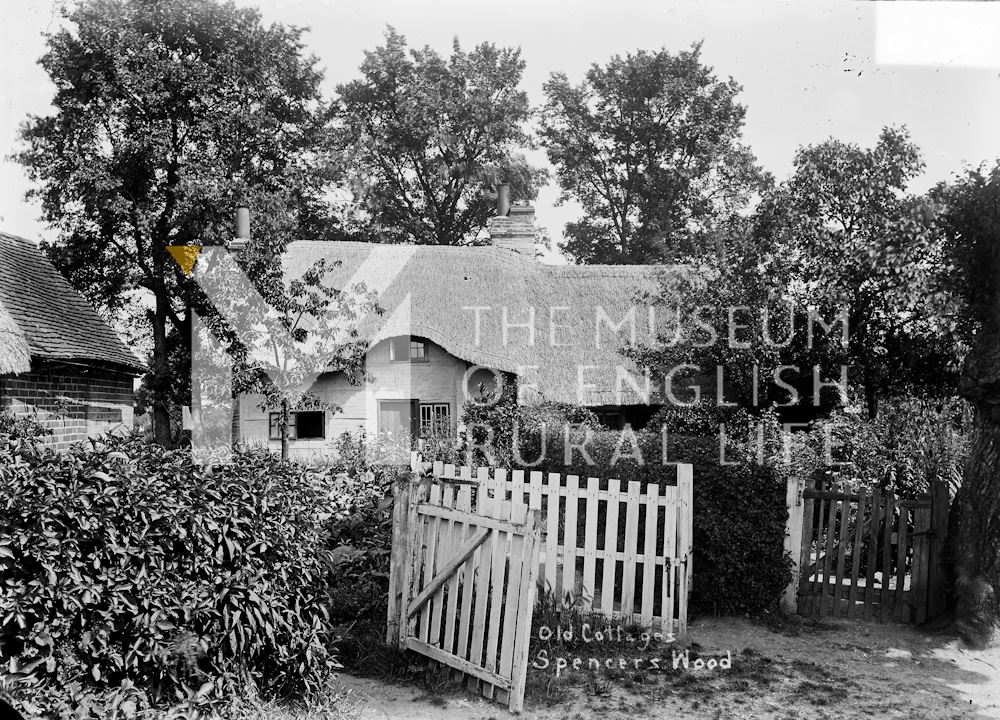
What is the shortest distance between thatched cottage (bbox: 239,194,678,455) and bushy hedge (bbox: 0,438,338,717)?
13554mm

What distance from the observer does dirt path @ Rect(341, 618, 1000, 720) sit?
5297 mm

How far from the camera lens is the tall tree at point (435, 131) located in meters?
28.6

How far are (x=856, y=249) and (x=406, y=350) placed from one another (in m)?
13.1

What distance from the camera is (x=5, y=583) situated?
4.03 m

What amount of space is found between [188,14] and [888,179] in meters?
18.5

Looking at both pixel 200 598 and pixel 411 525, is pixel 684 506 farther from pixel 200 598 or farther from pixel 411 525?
pixel 200 598

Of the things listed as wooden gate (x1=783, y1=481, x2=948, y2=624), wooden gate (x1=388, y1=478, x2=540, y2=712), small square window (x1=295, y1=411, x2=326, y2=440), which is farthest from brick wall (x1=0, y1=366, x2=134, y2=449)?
wooden gate (x1=783, y1=481, x2=948, y2=624)

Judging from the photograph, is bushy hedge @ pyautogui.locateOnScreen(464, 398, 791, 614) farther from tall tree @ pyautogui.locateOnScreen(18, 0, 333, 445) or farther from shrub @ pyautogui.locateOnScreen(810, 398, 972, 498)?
tall tree @ pyautogui.locateOnScreen(18, 0, 333, 445)

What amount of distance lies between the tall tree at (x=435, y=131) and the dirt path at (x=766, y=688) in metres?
23.8

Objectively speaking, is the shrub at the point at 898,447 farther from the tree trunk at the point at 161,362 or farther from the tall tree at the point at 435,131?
the tall tree at the point at 435,131

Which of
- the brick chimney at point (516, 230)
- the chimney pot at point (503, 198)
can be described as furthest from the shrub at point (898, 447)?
the chimney pot at point (503, 198)

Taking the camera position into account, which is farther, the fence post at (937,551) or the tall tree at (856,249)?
the tall tree at (856,249)

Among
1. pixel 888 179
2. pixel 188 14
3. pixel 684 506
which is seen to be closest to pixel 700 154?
pixel 188 14

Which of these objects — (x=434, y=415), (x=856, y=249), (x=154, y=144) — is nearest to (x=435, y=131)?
(x=154, y=144)
